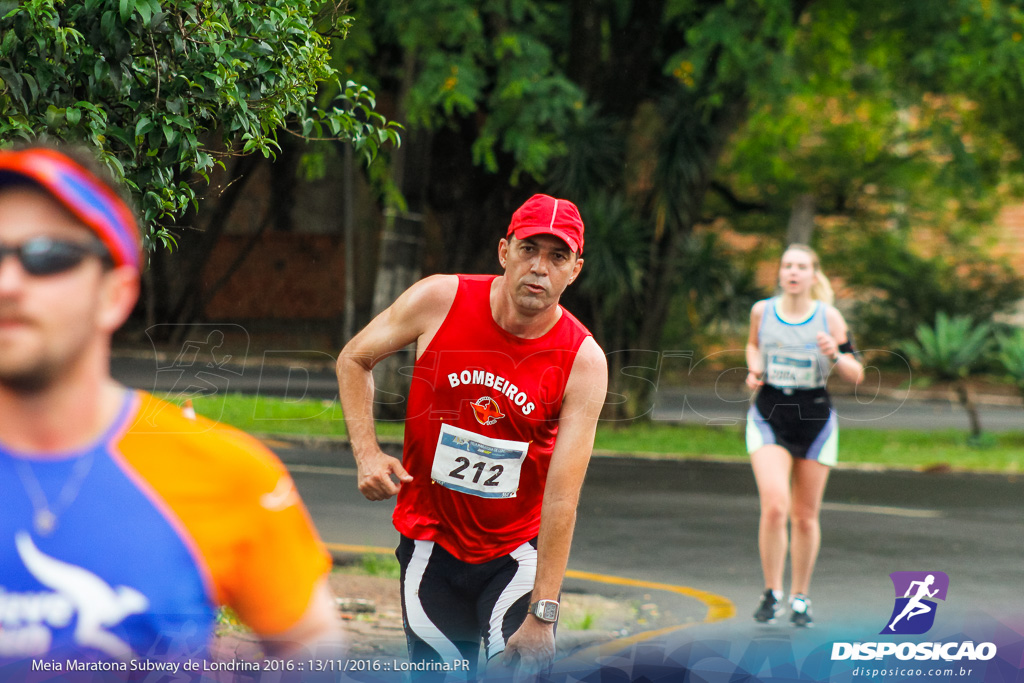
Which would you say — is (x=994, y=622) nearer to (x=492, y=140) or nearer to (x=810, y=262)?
(x=810, y=262)

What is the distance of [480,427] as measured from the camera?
139 inches

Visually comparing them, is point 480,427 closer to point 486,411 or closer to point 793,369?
point 486,411

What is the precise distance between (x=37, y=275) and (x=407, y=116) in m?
12.1

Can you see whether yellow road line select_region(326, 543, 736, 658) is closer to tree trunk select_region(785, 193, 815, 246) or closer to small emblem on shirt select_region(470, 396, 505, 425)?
small emblem on shirt select_region(470, 396, 505, 425)

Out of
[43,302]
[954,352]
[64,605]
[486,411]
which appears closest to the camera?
[43,302]

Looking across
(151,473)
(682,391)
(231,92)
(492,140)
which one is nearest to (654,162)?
(492,140)

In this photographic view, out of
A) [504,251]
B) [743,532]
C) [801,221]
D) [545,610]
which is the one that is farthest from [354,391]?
[801,221]

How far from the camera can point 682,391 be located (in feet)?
78.1

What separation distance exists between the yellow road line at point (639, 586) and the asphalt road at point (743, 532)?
74mm

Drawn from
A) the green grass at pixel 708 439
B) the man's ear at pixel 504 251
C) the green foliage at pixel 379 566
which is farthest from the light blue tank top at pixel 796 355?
the green grass at pixel 708 439

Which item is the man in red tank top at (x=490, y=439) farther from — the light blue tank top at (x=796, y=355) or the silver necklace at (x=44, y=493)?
the light blue tank top at (x=796, y=355)

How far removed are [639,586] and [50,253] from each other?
20.8 feet

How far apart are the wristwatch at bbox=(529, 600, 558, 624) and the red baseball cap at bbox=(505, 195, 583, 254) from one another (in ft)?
3.34

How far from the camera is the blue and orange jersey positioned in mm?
1476
